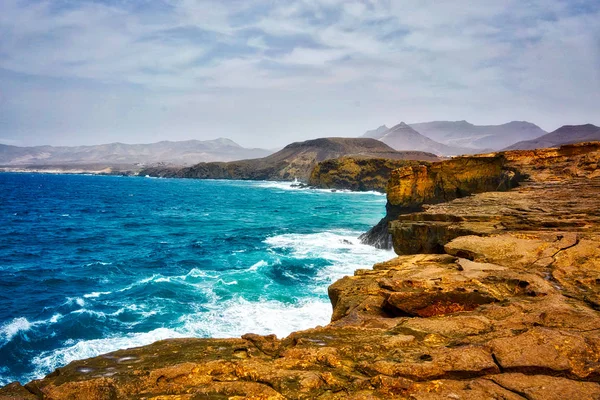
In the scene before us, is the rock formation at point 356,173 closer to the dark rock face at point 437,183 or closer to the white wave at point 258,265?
the dark rock face at point 437,183

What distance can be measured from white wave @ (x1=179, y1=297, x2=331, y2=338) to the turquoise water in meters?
0.05

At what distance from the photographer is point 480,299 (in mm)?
8031

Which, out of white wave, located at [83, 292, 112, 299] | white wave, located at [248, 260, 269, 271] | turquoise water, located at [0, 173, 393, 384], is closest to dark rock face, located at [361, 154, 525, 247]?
turquoise water, located at [0, 173, 393, 384]

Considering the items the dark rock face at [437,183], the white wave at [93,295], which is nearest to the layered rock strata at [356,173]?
the dark rock face at [437,183]

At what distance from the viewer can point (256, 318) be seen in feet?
60.6

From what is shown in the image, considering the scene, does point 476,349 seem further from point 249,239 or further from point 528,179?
point 249,239

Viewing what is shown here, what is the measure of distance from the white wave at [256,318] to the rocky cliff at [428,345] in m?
7.61

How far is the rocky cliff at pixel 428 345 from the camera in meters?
5.07

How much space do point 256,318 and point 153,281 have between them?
31.1 feet

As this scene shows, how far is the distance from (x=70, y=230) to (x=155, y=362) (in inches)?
1751

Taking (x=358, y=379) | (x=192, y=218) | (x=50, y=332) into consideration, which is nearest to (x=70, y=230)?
(x=192, y=218)

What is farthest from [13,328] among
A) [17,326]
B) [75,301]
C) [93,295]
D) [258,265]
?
[258,265]

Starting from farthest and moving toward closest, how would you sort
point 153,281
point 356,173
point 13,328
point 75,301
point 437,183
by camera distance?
point 356,173 < point 437,183 < point 153,281 < point 75,301 < point 13,328

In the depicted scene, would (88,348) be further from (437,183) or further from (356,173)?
(356,173)
